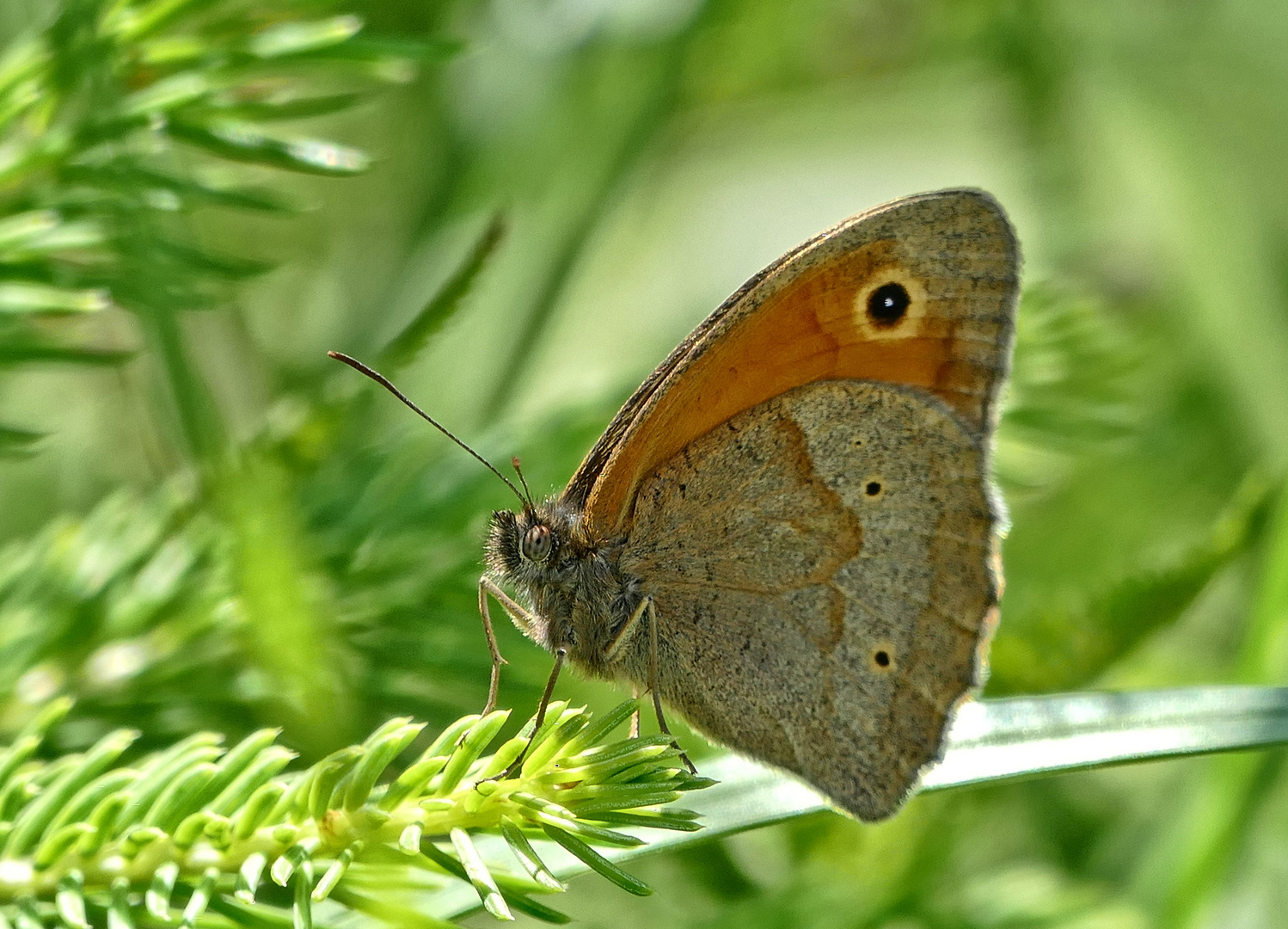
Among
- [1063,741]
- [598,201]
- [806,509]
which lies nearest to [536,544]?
[806,509]

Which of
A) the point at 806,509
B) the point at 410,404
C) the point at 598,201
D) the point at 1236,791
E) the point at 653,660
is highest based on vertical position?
the point at 598,201

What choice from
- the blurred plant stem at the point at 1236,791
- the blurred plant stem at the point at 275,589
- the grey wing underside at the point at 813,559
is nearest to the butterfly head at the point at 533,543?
the grey wing underside at the point at 813,559

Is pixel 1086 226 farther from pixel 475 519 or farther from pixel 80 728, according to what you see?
pixel 80 728

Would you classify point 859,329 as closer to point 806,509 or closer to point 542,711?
point 806,509

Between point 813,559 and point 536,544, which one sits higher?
point 536,544

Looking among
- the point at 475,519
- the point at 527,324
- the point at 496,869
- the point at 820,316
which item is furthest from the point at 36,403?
the point at 496,869

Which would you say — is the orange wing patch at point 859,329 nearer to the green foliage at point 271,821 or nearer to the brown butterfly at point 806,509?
the brown butterfly at point 806,509
